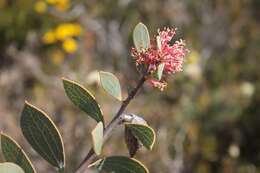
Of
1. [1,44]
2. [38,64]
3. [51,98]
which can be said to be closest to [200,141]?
[51,98]

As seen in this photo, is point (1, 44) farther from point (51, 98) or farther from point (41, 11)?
point (51, 98)

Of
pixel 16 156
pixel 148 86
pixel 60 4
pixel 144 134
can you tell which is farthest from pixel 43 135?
pixel 60 4

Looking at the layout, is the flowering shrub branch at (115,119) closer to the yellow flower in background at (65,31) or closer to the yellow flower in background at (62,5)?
the yellow flower in background at (65,31)

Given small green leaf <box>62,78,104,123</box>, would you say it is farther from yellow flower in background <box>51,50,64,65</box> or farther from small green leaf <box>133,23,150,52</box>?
yellow flower in background <box>51,50,64,65</box>

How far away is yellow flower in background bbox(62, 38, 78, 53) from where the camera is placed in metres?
4.48

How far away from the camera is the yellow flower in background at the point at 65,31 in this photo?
14.6ft

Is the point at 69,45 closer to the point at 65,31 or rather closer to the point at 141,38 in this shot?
the point at 65,31

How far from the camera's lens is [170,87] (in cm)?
429

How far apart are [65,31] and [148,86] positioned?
2.34ft

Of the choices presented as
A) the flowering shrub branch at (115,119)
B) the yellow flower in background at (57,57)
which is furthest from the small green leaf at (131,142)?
the yellow flower in background at (57,57)

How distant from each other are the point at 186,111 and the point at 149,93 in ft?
1.18

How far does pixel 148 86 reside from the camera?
434 cm


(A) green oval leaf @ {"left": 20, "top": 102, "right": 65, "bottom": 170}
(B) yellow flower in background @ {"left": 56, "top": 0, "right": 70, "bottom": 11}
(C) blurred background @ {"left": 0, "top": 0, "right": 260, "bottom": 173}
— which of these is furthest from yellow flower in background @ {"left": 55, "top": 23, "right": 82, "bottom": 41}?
(A) green oval leaf @ {"left": 20, "top": 102, "right": 65, "bottom": 170}

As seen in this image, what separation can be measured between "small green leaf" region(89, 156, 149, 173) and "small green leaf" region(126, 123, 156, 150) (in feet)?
0.11
